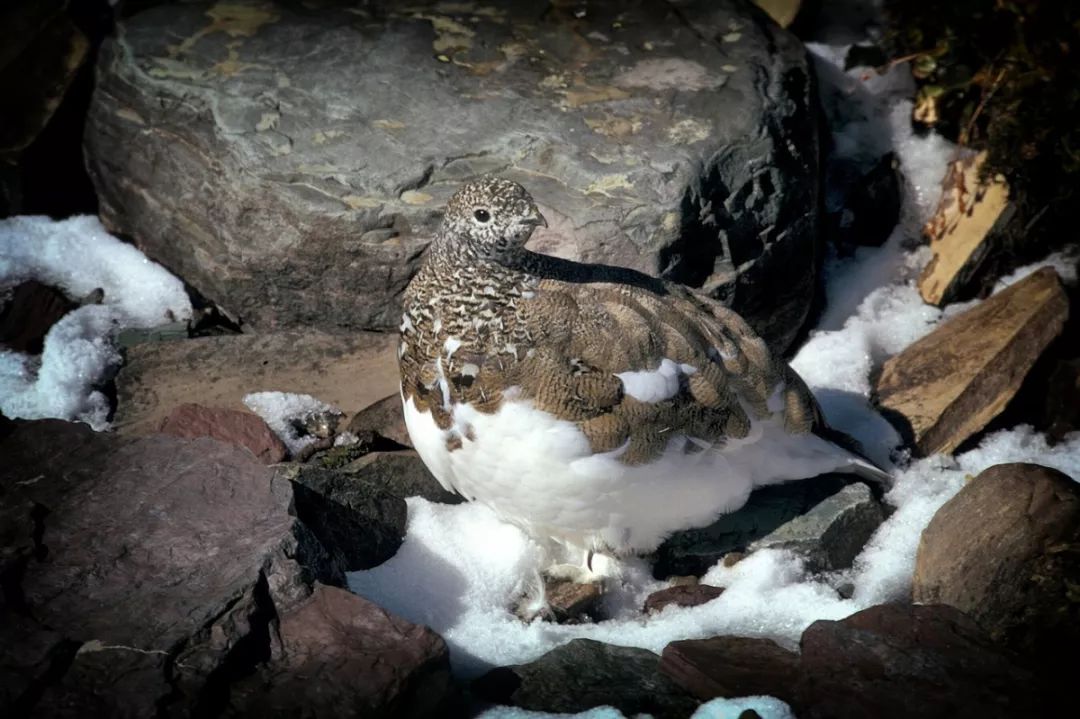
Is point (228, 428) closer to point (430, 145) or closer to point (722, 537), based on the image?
point (430, 145)

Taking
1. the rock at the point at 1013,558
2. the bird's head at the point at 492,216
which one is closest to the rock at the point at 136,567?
the bird's head at the point at 492,216

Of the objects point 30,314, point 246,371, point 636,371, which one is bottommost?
point 30,314

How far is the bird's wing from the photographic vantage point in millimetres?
2818

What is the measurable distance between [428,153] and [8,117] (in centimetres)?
176

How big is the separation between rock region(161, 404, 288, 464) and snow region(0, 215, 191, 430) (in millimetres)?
335

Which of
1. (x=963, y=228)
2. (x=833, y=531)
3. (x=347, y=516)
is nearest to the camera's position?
(x=347, y=516)

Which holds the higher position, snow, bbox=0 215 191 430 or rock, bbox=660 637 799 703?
rock, bbox=660 637 799 703

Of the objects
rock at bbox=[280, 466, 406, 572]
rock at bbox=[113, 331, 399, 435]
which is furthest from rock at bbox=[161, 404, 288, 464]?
rock at bbox=[280, 466, 406, 572]

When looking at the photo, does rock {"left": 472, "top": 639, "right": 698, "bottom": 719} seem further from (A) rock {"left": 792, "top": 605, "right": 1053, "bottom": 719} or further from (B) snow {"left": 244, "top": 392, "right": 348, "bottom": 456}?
(B) snow {"left": 244, "top": 392, "right": 348, "bottom": 456}

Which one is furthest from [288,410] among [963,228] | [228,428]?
[963,228]

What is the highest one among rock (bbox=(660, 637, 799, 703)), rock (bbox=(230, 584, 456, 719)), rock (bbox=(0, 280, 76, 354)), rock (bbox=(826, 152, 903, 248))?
rock (bbox=(826, 152, 903, 248))

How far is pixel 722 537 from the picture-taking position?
10.8 ft

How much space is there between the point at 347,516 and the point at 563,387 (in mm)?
712

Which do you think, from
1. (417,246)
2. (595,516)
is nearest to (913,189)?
(417,246)
